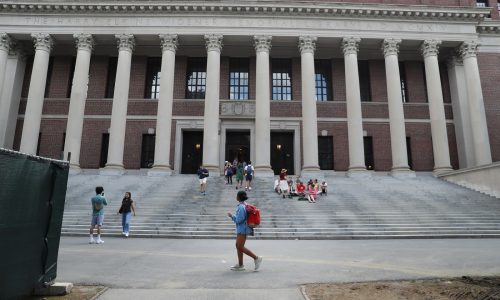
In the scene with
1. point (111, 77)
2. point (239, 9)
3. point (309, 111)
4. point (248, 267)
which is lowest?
point (248, 267)

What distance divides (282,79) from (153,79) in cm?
1077

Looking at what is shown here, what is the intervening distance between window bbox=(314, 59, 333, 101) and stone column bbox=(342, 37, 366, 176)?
391 cm

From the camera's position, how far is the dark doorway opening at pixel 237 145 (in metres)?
28.7

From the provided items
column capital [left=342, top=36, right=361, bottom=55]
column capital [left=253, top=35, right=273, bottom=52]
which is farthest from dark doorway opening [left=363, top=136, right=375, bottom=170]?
column capital [left=253, top=35, right=273, bottom=52]

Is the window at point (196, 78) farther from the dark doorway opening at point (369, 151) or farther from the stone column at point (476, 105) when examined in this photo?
the stone column at point (476, 105)

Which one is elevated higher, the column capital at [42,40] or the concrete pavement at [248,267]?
the column capital at [42,40]

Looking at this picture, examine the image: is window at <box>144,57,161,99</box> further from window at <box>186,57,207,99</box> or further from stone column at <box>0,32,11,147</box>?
stone column at <box>0,32,11,147</box>

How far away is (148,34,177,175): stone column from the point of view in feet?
78.8

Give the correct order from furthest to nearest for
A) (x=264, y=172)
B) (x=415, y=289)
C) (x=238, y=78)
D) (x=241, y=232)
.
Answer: (x=238, y=78) → (x=264, y=172) → (x=241, y=232) → (x=415, y=289)

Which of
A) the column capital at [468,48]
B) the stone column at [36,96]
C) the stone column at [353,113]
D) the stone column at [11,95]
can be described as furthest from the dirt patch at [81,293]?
the column capital at [468,48]

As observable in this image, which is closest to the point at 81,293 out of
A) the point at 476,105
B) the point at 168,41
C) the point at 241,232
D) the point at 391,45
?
the point at 241,232

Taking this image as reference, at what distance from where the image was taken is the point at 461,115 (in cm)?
2744

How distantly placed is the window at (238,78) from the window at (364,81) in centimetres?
957

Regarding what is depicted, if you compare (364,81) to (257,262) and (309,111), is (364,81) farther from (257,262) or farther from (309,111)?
(257,262)
